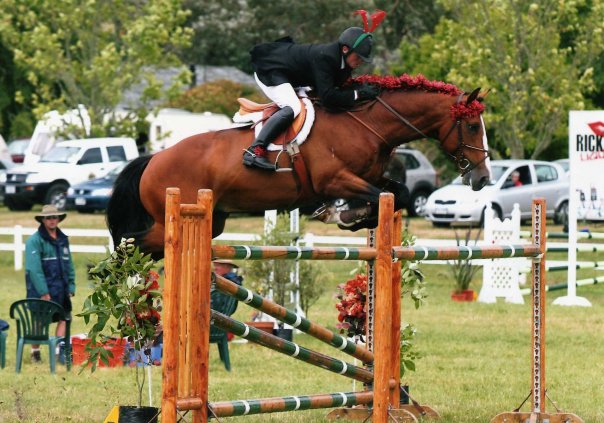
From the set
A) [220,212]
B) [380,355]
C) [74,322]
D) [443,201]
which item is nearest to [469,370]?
[220,212]

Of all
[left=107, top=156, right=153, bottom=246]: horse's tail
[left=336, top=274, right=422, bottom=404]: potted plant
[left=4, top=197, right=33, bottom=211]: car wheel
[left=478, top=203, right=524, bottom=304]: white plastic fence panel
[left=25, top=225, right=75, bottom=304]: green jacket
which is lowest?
[left=4, top=197, right=33, bottom=211]: car wheel

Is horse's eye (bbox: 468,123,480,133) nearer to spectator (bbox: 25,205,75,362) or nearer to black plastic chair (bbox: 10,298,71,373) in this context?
black plastic chair (bbox: 10,298,71,373)

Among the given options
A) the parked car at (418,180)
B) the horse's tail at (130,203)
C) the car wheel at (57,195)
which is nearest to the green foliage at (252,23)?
the parked car at (418,180)

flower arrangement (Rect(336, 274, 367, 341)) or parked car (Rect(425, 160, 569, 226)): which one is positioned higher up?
flower arrangement (Rect(336, 274, 367, 341))

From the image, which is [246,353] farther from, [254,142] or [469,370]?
[254,142]

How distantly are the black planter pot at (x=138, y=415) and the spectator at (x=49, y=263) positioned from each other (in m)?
5.30

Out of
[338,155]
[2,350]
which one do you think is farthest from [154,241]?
[2,350]

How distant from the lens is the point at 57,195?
29.7m

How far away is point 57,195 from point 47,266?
1807cm

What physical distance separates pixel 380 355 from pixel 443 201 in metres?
19.4

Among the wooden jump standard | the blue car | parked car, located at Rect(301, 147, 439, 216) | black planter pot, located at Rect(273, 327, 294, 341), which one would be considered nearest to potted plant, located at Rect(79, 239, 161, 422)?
the wooden jump standard

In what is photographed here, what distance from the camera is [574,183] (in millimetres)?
15445

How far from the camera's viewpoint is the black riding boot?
838 cm

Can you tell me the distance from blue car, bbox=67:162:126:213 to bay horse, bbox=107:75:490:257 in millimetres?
19545
